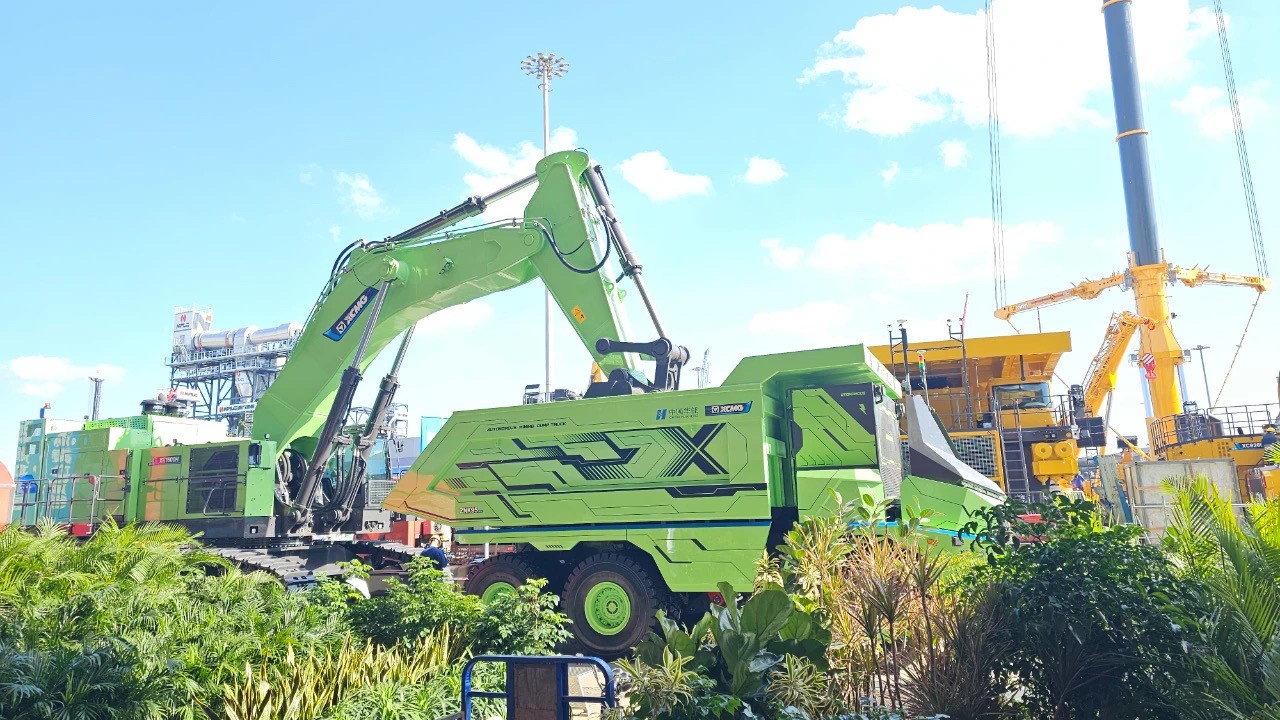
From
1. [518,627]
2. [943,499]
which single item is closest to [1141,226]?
[943,499]

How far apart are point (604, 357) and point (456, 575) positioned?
11.8 ft

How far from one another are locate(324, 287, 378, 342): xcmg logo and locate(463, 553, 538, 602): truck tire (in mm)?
4781

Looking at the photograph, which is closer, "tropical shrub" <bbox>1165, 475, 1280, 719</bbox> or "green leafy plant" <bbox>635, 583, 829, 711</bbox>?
"tropical shrub" <bbox>1165, 475, 1280, 719</bbox>

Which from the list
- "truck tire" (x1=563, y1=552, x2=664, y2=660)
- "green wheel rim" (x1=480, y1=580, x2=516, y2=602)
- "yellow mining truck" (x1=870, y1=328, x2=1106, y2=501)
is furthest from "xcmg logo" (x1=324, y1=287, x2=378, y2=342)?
"yellow mining truck" (x1=870, y1=328, x2=1106, y2=501)

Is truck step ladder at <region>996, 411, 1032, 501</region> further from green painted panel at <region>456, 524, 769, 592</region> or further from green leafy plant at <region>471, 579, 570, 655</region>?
green leafy plant at <region>471, 579, 570, 655</region>

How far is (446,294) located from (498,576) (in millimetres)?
4535

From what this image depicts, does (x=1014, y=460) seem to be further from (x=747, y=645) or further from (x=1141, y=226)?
(x=1141, y=226)

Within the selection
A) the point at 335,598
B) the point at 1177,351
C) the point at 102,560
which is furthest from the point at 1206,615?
the point at 1177,351

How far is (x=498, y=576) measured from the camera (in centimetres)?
1015

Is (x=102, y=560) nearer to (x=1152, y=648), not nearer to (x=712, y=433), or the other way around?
(x=712, y=433)

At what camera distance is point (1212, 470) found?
1331 centimetres

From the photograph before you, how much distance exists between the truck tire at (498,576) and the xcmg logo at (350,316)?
15.7 feet

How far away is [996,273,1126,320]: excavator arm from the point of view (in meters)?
Answer: 40.2

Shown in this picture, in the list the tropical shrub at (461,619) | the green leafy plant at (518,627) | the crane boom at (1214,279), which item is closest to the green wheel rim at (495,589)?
the tropical shrub at (461,619)
